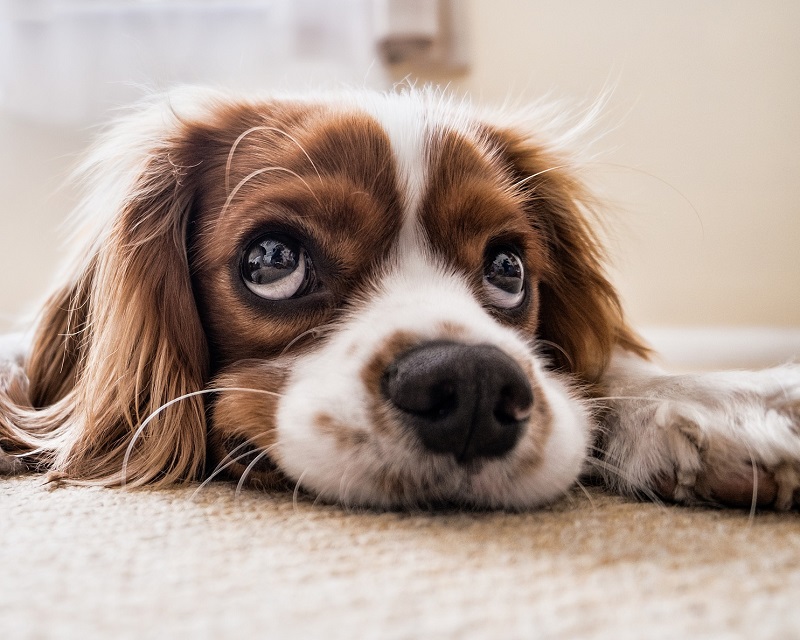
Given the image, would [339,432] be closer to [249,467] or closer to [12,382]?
[249,467]

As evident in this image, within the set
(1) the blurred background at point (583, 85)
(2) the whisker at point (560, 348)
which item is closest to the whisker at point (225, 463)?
(2) the whisker at point (560, 348)

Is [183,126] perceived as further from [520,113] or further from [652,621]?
[652,621]

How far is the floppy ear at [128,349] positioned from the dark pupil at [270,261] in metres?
0.13

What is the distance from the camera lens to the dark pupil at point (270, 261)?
120cm

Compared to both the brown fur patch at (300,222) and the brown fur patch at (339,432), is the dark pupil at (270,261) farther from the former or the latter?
the brown fur patch at (339,432)

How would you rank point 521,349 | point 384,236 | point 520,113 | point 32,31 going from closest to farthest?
point 521,349, point 384,236, point 520,113, point 32,31

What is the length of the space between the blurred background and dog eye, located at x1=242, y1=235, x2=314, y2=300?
1678 mm

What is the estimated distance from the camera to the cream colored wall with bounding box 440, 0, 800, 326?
2996mm

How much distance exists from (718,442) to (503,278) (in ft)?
1.62

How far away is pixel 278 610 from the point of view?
63 centimetres

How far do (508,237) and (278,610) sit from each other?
0.88m

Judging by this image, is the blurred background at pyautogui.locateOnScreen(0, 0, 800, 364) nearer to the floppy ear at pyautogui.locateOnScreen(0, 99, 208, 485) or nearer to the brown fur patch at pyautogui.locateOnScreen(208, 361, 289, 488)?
the floppy ear at pyautogui.locateOnScreen(0, 99, 208, 485)

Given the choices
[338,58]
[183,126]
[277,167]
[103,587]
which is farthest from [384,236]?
[338,58]

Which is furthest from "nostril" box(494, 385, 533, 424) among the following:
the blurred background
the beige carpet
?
the blurred background
